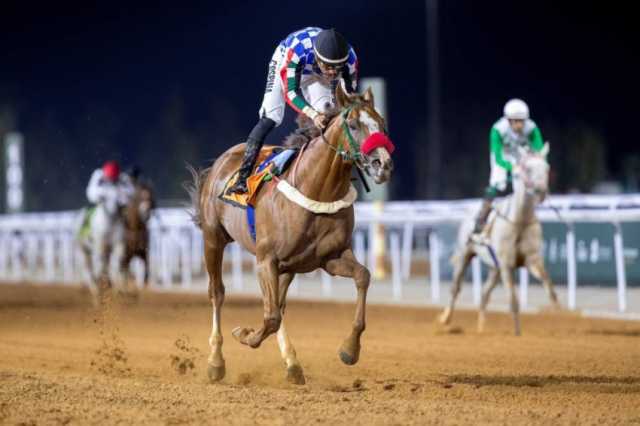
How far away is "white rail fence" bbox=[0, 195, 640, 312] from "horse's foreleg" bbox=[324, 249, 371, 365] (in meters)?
5.92

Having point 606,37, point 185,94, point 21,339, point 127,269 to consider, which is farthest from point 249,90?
point 21,339

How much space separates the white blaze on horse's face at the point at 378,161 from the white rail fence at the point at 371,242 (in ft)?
20.1

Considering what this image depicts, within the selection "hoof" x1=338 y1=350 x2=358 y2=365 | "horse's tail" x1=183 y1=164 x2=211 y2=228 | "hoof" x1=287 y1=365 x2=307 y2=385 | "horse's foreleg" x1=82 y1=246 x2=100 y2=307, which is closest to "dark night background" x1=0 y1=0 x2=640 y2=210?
"horse's foreleg" x1=82 y1=246 x2=100 y2=307

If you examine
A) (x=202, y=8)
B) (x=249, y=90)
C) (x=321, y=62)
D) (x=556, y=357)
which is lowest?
(x=556, y=357)

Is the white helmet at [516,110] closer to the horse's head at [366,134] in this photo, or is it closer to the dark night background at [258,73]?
the horse's head at [366,134]

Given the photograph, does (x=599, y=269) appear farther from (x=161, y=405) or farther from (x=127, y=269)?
(x=161, y=405)

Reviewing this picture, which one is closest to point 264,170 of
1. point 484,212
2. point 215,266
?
point 215,266

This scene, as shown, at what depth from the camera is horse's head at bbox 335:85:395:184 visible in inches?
259

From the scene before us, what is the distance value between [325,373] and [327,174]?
1777 mm

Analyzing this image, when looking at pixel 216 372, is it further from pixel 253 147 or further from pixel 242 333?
pixel 253 147

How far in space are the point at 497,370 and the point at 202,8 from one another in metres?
58.5

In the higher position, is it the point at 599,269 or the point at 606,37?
the point at 606,37

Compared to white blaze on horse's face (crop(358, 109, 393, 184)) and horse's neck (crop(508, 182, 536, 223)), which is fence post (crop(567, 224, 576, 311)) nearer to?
horse's neck (crop(508, 182, 536, 223))

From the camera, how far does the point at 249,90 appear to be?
59.9m
